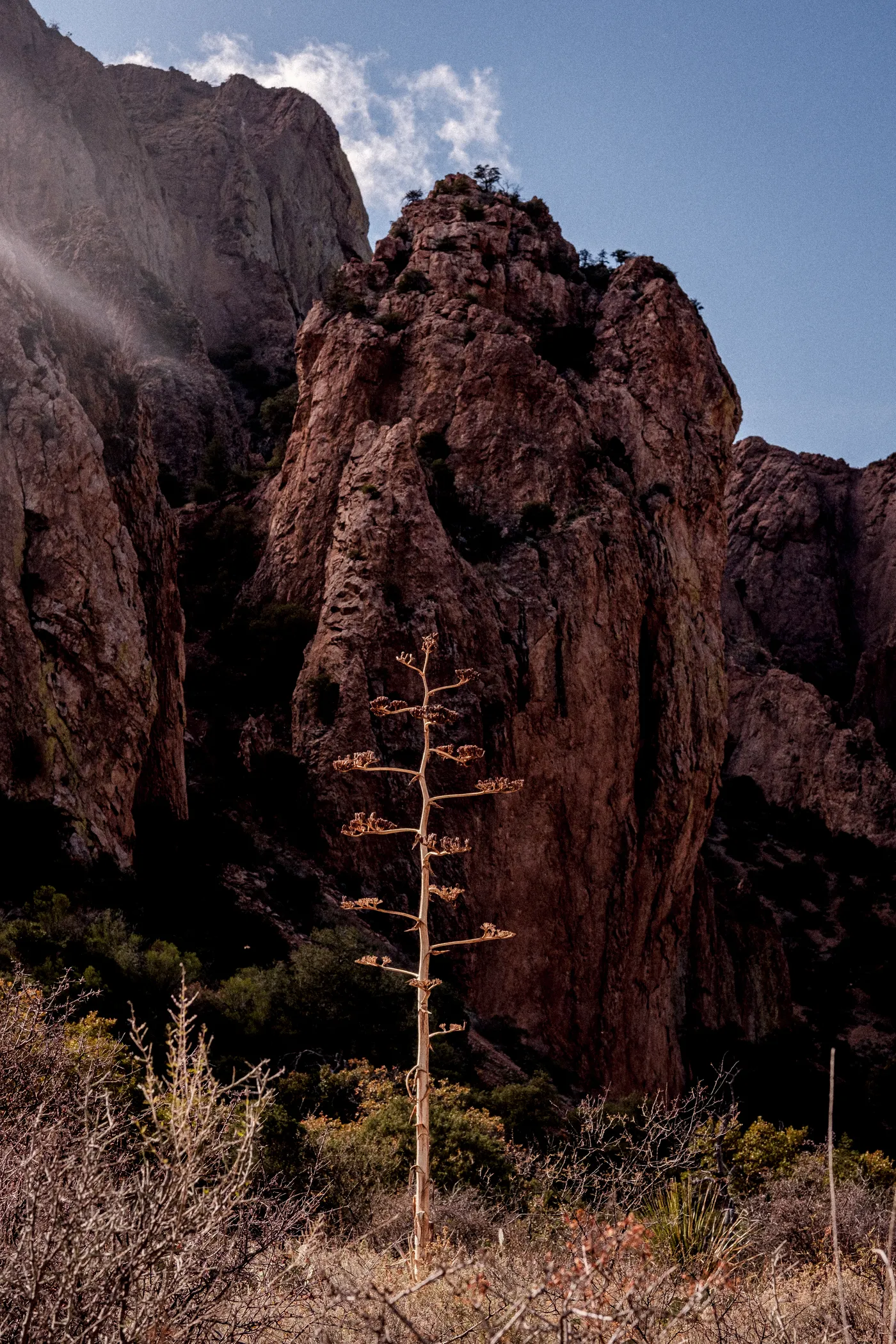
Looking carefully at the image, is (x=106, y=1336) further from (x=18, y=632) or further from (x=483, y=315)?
(x=483, y=315)

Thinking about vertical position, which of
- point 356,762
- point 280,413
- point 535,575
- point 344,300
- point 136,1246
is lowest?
point 136,1246

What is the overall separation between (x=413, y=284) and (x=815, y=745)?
34193 millimetres

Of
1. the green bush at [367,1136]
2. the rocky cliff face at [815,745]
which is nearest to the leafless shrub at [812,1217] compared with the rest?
the green bush at [367,1136]

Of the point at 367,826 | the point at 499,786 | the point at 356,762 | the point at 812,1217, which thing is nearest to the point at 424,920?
the point at 367,826

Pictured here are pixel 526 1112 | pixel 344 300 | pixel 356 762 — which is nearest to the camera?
pixel 356 762

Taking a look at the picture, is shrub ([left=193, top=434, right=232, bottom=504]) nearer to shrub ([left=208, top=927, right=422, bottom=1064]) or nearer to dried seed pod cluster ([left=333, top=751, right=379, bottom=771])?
shrub ([left=208, top=927, right=422, bottom=1064])

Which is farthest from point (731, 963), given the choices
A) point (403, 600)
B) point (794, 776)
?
point (794, 776)

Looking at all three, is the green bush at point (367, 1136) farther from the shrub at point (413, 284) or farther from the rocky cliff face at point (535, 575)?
the shrub at point (413, 284)

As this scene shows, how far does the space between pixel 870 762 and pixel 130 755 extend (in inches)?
1801

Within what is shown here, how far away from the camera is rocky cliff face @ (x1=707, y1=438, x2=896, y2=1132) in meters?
45.1

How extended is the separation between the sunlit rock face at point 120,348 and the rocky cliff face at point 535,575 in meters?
5.78

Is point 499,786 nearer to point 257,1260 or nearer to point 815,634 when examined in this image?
point 257,1260

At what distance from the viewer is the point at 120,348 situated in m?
27.8

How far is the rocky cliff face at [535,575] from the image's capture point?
2783 cm
